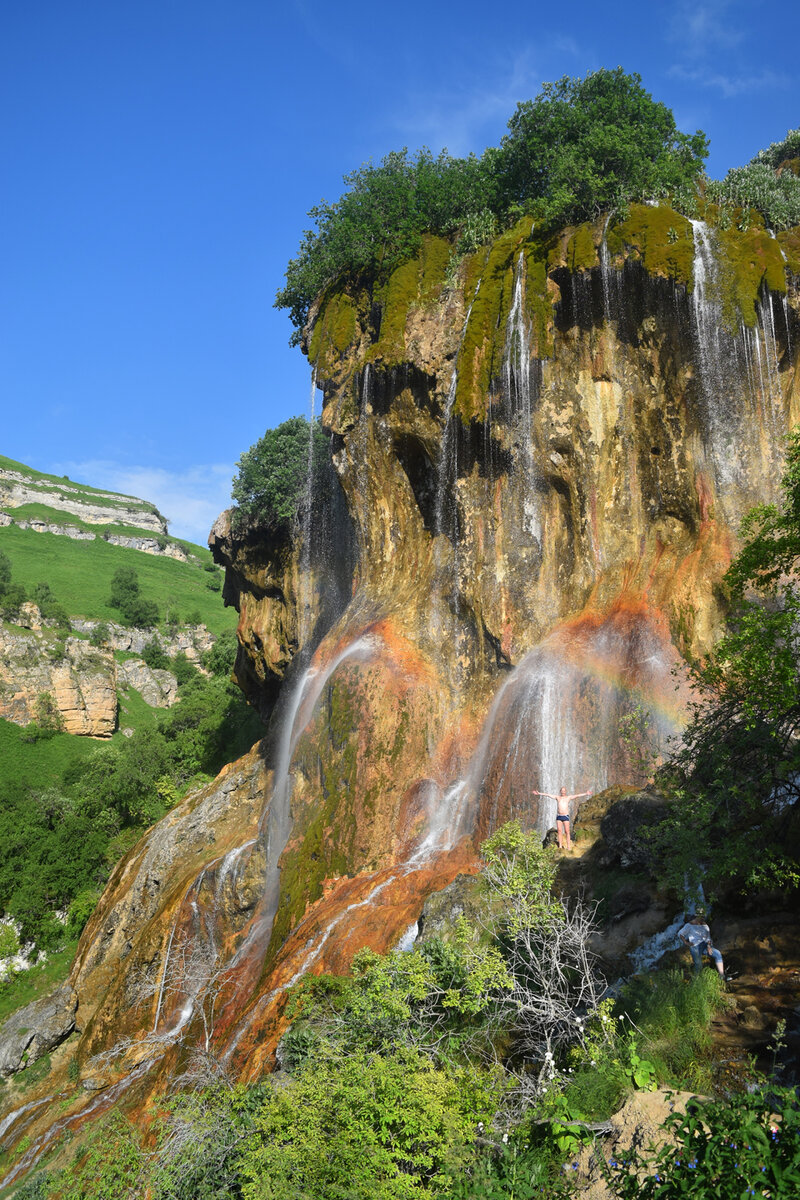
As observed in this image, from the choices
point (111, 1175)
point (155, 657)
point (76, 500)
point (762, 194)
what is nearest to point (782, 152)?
point (762, 194)

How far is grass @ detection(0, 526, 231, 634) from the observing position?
327ft

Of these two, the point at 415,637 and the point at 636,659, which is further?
the point at 415,637

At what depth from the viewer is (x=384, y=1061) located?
9.72m

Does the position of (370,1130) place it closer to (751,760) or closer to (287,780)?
(751,760)

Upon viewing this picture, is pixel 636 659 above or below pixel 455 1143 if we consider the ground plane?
above

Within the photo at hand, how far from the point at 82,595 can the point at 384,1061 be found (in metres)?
100

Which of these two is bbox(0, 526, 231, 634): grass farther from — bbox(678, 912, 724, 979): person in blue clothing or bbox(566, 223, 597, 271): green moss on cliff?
bbox(678, 912, 724, 979): person in blue clothing

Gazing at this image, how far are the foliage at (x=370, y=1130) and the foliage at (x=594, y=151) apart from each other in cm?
2427

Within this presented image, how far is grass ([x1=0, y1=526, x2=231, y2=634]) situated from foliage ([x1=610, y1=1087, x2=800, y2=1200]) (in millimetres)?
91467

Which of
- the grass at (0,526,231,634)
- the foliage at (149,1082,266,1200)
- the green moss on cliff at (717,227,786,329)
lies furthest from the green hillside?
the foliage at (149,1082,266,1200)

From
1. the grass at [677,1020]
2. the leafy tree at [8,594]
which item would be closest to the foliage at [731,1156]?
the grass at [677,1020]

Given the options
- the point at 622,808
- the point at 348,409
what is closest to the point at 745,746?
the point at 622,808

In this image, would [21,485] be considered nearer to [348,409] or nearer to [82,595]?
[82,595]

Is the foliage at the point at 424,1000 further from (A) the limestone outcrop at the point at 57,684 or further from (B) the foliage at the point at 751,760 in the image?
(A) the limestone outcrop at the point at 57,684
